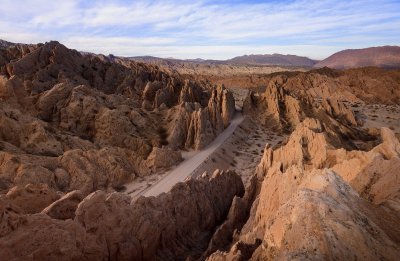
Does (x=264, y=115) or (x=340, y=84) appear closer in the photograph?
(x=264, y=115)

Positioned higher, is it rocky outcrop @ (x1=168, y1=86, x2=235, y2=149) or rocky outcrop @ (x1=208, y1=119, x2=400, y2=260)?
rocky outcrop @ (x1=208, y1=119, x2=400, y2=260)

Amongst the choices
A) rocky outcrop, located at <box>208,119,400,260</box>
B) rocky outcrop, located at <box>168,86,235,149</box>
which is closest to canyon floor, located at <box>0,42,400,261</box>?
rocky outcrop, located at <box>208,119,400,260</box>

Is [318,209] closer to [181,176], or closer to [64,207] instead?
[64,207]

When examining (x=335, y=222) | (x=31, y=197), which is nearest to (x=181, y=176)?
(x=31, y=197)

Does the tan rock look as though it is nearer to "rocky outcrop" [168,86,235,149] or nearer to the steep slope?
the steep slope

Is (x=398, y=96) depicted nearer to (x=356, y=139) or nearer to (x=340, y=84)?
(x=340, y=84)

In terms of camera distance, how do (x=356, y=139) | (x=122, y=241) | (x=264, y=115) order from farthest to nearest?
(x=264, y=115), (x=356, y=139), (x=122, y=241)

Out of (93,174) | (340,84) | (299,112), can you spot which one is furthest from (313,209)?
(340,84)
